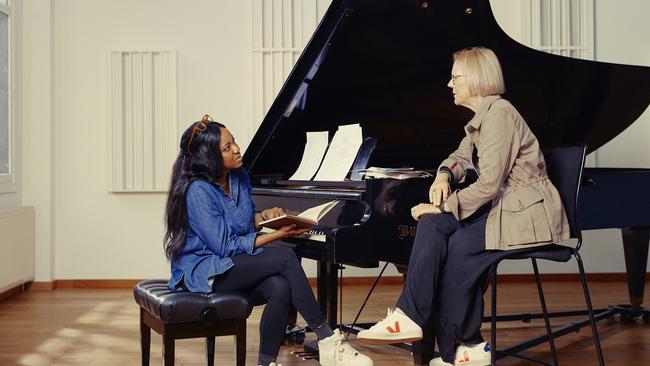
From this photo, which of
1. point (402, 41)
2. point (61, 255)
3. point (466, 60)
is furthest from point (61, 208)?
A: point (466, 60)

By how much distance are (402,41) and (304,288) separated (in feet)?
3.98

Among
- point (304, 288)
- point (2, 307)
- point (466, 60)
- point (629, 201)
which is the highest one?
point (466, 60)

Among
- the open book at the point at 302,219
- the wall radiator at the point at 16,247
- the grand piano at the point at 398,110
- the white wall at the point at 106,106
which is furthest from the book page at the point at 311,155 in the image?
the wall radiator at the point at 16,247

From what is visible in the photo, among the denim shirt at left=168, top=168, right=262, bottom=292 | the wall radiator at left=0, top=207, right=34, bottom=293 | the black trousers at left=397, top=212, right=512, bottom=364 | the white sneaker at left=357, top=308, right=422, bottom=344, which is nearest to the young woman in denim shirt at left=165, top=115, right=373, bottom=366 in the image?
the denim shirt at left=168, top=168, right=262, bottom=292

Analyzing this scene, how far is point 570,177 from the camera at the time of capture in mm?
3033

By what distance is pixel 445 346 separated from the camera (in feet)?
10.1

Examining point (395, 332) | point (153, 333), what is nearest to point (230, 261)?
point (395, 332)

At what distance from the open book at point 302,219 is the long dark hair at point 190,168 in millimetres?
279

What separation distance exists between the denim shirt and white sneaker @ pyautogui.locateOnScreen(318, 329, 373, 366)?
0.41 meters

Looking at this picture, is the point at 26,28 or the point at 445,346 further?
the point at 26,28

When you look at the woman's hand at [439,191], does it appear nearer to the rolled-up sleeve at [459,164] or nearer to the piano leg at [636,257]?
the rolled-up sleeve at [459,164]

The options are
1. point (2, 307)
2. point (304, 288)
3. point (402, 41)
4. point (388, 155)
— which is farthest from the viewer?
point (2, 307)

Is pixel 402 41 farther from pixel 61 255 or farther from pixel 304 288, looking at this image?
pixel 61 255

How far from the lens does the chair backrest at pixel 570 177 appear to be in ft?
9.87
